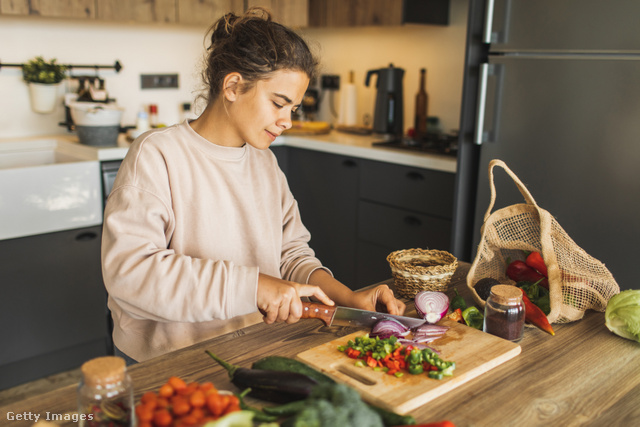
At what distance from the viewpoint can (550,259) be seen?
120 cm

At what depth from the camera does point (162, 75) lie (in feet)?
10.6

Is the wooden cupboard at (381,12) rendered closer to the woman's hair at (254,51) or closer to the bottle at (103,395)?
the woman's hair at (254,51)

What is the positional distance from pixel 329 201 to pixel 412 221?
526 mm

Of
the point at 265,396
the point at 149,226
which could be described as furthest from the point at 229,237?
the point at 265,396

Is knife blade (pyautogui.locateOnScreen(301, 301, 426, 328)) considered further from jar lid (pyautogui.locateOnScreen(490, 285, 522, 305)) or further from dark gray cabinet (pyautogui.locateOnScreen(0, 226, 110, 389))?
dark gray cabinet (pyautogui.locateOnScreen(0, 226, 110, 389))

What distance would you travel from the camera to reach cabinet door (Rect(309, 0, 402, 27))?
9.68ft

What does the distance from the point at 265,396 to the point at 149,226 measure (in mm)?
465

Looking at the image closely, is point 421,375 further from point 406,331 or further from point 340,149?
point 340,149

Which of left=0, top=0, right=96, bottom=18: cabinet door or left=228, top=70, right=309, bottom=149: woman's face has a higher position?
left=0, top=0, right=96, bottom=18: cabinet door

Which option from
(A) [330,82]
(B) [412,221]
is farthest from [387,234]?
(A) [330,82]

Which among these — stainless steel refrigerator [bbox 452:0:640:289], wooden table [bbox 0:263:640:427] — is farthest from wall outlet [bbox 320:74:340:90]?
wooden table [bbox 0:263:640:427]

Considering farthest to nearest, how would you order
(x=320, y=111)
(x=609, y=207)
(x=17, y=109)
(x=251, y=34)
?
1. (x=320, y=111)
2. (x=17, y=109)
3. (x=609, y=207)
4. (x=251, y=34)

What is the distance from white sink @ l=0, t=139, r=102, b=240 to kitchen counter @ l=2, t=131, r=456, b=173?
0.06 metres

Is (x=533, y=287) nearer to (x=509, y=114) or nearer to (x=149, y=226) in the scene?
(x=149, y=226)
